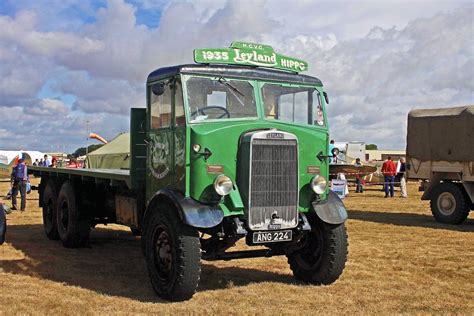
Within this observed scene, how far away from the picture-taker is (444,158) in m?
14.1

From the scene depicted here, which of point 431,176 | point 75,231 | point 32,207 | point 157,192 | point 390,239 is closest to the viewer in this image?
point 157,192

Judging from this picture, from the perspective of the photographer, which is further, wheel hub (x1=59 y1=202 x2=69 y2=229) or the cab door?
wheel hub (x1=59 y1=202 x2=69 y2=229)

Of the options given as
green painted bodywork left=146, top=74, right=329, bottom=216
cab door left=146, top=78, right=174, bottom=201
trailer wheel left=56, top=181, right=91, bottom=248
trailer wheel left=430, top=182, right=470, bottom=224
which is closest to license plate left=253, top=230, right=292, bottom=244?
green painted bodywork left=146, top=74, right=329, bottom=216

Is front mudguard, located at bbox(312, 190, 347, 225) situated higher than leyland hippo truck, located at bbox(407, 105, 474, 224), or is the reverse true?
leyland hippo truck, located at bbox(407, 105, 474, 224)

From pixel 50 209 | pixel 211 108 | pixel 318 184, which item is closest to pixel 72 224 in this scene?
pixel 50 209

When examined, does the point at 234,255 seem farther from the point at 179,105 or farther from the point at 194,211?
the point at 179,105

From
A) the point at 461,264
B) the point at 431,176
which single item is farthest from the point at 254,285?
the point at 431,176

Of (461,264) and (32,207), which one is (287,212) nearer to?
(461,264)

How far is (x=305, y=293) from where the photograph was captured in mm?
6898

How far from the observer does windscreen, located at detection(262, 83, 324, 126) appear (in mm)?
7109

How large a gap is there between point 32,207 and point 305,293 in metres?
13.7

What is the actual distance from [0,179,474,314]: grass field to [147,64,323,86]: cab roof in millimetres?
2619

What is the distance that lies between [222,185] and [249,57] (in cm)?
179

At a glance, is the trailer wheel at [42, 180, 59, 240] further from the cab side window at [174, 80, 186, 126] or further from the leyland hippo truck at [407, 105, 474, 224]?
the leyland hippo truck at [407, 105, 474, 224]
